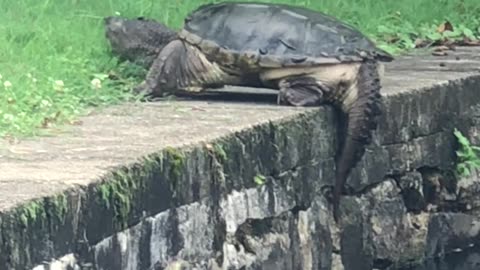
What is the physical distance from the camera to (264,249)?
612cm

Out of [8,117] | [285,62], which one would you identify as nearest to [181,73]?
[285,62]

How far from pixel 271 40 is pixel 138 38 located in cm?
99

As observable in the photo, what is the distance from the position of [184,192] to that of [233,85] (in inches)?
62.1

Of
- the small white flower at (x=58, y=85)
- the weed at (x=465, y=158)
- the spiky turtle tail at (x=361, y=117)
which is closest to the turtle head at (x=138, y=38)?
the small white flower at (x=58, y=85)

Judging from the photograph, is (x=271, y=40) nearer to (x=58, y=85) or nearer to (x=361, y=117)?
(x=361, y=117)

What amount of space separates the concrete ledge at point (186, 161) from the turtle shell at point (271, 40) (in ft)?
0.76

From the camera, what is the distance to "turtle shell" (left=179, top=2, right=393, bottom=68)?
21.5 feet

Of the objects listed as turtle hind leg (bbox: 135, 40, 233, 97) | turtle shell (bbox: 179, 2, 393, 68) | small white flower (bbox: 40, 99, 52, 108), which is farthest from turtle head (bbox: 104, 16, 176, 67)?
small white flower (bbox: 40, 99, 52, 108)

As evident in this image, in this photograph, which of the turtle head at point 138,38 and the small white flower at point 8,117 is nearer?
the small white flower at point 8,117

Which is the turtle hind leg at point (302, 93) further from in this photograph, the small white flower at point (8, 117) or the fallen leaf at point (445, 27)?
the fallen leaf at point (445, 27)

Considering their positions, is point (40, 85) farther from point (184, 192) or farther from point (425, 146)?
point (425, 146)

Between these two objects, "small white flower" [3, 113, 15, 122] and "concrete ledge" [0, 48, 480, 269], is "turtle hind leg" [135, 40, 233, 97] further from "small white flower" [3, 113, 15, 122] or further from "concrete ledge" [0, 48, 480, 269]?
"small white flower" [3, 113, 15, 122]

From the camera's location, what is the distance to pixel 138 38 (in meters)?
7.30

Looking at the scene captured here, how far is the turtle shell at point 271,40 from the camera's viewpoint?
657 centimetres
